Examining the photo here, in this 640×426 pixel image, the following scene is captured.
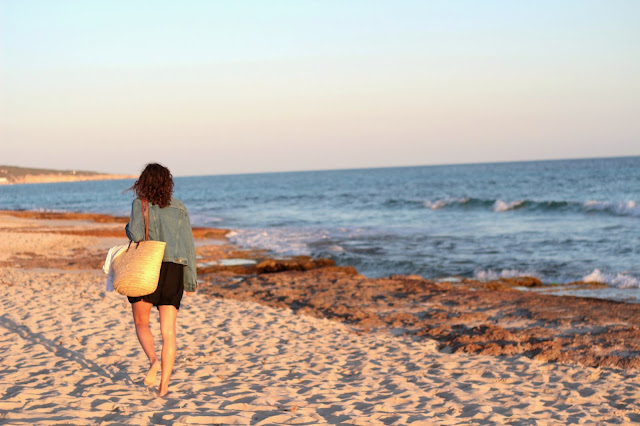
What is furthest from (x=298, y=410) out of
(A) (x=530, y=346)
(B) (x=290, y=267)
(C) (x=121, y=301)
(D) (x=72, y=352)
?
(B) (x=290, y=267)

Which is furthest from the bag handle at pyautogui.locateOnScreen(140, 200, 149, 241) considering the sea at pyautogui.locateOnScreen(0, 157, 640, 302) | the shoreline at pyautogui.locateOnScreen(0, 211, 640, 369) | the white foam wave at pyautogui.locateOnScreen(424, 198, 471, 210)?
the white foam wave at pyautogui.locateOnScreen(424, 198, 471, 210)

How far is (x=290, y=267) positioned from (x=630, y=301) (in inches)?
302

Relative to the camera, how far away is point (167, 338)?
457 centimetres

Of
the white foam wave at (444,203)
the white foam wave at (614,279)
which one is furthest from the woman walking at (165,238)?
the white foam wave at (444,203)

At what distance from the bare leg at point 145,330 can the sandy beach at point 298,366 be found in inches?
6.6

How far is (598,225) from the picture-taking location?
950 inches

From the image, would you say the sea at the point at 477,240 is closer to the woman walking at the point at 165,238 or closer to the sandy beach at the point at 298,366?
the sandy beach at the point at 298,366

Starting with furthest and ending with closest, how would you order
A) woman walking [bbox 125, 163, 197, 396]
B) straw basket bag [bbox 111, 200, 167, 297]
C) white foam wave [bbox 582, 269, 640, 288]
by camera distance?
white foam wave [bbox 582, 269, 640, 288]
woman walking [bbox 125, 163, 197, 396]
straw basket bag [bbox 111, 200, 167, 297]

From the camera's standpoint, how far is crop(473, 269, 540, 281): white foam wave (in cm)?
1338

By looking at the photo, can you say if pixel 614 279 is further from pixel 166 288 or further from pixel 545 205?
pixel 545 205

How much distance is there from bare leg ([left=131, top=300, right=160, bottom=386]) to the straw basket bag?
21 centimetres

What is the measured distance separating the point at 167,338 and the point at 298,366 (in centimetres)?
191

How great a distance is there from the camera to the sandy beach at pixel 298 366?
4.39 metres

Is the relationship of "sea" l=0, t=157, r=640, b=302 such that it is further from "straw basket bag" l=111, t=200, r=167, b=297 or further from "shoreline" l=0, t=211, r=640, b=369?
"straw basket bag" l=111, t=200, r=167, b=297
